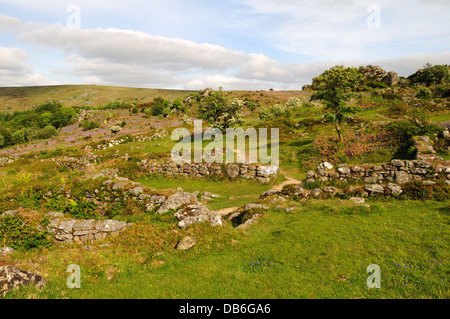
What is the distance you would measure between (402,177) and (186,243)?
15.9 metres

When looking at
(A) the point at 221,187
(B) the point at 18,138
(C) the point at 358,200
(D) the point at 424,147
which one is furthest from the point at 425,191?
(B) the point at 18,138

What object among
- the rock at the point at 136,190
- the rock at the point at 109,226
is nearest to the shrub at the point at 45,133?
the rock at the point at 136,190

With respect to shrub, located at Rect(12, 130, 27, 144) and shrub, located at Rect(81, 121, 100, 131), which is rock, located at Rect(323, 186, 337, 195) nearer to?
shrub, located at Rect(81, 121, 100, 131)

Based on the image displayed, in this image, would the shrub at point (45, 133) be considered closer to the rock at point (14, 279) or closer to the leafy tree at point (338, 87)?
the leafy tree at point (338, 87)

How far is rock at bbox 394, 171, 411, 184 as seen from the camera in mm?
15398

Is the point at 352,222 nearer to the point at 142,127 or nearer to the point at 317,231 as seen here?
the point at 317,231

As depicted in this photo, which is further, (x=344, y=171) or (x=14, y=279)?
(x=344, y=171)

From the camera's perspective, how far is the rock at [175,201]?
1559 centimetres

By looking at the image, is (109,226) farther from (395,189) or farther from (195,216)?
(395,189)

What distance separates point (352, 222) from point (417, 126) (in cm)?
2191

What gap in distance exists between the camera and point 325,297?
664cm

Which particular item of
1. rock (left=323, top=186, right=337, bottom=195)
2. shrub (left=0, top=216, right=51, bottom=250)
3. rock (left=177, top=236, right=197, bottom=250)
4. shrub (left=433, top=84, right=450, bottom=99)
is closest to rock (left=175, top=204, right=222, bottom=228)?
rock (left=177, top=236, right=197, bottom=250)

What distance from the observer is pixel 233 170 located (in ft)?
82.3

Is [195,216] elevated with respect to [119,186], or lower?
lower
